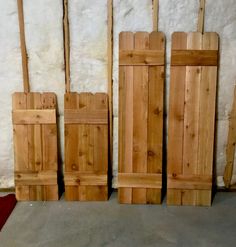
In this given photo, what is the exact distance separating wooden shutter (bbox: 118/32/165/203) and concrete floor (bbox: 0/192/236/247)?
0.18m

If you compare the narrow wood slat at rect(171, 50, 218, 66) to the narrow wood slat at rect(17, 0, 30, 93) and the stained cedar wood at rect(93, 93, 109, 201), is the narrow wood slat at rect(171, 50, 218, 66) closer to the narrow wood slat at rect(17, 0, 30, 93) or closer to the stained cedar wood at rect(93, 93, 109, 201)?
the stained cedar wood at rect(93, 93, 109, 201)

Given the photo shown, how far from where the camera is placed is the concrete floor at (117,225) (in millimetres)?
2424

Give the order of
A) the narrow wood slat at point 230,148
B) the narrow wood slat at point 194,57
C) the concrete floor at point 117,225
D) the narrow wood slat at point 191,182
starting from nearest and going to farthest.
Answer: the concrete floor at point 117,225, the narrow wood slat at point 194,57, the narrow wood slat at point 191,182, the narrow wood slat at point 230,148

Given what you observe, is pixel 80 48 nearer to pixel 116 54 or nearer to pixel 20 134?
pixel 116 54

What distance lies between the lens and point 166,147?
10.1 ft

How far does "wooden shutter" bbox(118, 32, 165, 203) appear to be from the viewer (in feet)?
9.46

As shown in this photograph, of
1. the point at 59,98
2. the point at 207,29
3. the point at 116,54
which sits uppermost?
the point at 207,29

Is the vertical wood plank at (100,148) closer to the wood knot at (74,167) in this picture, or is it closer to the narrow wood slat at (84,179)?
the narrow wood slat at (84,179)

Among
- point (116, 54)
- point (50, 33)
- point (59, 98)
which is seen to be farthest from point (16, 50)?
point (116, 54)

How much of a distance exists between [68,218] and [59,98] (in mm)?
1048

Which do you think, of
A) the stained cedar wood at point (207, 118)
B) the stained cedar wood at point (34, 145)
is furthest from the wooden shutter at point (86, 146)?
the stained cedar wood at point (207, 118)

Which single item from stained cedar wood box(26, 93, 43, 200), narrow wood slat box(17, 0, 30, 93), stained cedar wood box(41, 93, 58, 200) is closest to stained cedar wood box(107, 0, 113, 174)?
stained cedar wood box(41, 93, 58, 200)

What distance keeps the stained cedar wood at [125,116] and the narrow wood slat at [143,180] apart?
0.04 metres

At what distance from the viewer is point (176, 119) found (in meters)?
2.94
